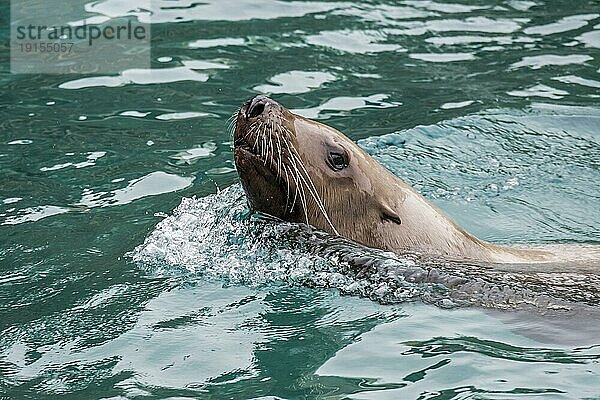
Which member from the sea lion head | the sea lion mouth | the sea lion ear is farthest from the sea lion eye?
the sea lion ear

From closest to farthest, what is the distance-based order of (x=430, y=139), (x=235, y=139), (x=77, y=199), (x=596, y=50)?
1. (x=235, y=139)
2. (x=77, y=199)
3. (x=430, y=139)
4. (x=596, y=50)

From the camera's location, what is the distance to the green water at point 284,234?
4.48 m

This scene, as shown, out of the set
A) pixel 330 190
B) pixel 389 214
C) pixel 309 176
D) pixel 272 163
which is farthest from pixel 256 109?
pixel 389 214

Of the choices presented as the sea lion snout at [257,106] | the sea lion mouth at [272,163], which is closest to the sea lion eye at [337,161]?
the sea lion mouth at [272,163]

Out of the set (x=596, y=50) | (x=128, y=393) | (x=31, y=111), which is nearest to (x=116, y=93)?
(x=31, y=111)

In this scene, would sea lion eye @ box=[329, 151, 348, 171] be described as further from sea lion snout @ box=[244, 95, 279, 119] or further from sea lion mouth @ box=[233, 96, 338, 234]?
sea lion snout @ box=[244, 95, 279, 119]

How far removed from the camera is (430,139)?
7.77m

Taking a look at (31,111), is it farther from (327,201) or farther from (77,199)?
(327,201)

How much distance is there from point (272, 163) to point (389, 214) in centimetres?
67

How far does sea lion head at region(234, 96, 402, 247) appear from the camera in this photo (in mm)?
5312

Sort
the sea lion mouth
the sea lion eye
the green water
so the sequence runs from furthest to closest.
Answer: the sea lion eye
the sea lion mouth
the green water

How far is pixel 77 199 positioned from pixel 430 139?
251 centimetres

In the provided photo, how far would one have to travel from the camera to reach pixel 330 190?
552 centimetres

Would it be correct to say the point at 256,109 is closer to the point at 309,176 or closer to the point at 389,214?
the point at 309,176
